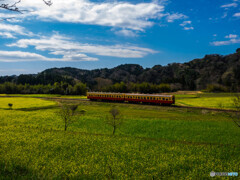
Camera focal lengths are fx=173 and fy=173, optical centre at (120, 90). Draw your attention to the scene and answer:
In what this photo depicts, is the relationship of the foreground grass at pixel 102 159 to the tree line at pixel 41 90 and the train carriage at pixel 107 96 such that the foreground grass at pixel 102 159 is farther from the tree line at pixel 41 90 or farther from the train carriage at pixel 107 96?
the tree line at pixel 41 90

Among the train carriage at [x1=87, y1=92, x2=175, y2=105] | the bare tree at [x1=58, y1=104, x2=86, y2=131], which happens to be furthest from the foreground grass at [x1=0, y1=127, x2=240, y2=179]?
the train carriage at [x1=87, y1=92, x2=175, y2=105]

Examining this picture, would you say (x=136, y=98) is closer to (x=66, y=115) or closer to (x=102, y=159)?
(x=66, y=115)

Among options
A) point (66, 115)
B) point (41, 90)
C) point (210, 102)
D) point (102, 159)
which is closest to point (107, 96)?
point (210, 102)

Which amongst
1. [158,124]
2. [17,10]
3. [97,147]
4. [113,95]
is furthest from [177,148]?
[113,95]

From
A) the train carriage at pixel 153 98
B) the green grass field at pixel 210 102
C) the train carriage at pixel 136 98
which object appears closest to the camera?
the green grass field at pixel 210 102

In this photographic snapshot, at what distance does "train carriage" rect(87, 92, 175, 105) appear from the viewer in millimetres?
49406

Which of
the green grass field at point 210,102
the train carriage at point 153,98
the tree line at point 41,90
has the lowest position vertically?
the green grass field at point 210,102

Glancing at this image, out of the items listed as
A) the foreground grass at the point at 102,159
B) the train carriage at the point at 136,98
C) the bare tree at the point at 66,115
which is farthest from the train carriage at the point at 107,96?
the foreground grass at the point at 102,159

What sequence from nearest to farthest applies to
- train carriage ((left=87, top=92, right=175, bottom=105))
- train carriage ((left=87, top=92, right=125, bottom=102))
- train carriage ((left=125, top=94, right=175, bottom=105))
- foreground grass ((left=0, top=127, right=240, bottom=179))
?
foreground grass ((left=0, top=127, right=240, bottom=179)), train carriage ((left=125, top=94, right=175, bottom=105)), train carriage ((left=87, top=92, right=175, bottom=105)), train carriage ((left=87, top=92, right=125, bottom=102))

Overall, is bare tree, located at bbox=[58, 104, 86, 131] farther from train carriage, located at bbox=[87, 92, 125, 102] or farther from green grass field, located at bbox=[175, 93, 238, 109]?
green grass field, located at bbox=[175, 93, 238, 109]

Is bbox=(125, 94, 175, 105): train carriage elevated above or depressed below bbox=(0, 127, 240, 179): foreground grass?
above

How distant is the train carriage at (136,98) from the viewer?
4941 centimetres

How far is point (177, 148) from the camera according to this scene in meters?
13.6

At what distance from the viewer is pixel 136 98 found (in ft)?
177
